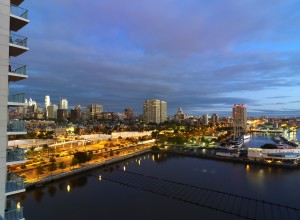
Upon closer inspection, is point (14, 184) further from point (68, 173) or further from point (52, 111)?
point (52, 111)

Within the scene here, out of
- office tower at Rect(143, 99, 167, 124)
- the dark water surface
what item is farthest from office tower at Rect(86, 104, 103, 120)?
the dark water surface

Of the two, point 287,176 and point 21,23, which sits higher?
point 21,23

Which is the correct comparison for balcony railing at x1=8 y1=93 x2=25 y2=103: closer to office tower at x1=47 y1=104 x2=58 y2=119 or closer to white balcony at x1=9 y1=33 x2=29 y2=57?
white balcony at x1=9 y1=33 x2=29 y2=57

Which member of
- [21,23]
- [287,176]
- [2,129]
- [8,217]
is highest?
[21,23]

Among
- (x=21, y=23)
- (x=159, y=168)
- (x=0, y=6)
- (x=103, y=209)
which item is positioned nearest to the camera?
(x=0, y=6)

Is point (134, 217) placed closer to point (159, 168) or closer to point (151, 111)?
point (159, 168)

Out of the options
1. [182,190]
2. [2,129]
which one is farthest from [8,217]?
[182,190]
